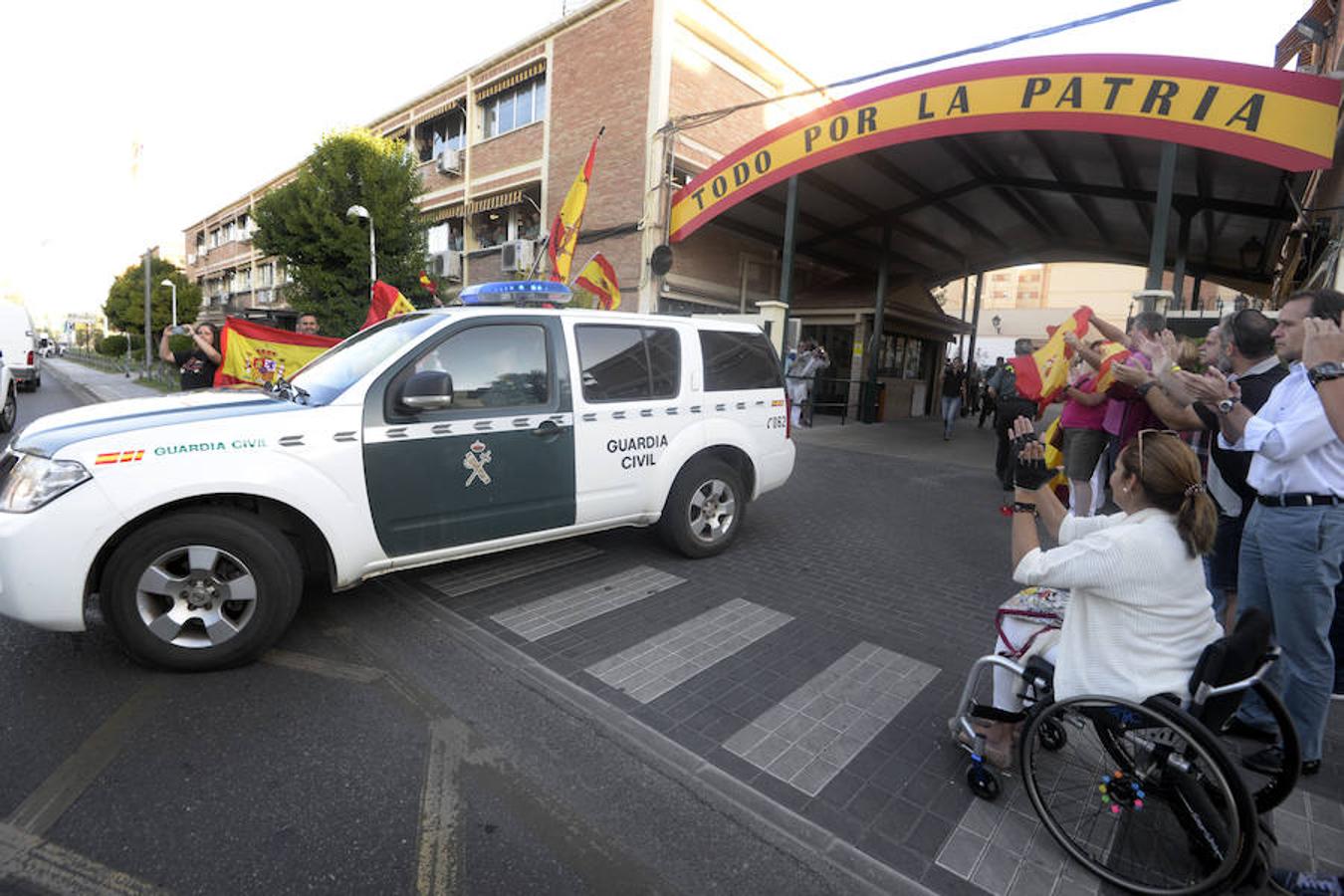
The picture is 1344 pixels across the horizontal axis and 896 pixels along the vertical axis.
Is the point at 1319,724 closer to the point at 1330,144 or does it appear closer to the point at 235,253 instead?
the point at 1330,144

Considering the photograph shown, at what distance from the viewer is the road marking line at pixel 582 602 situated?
3961mm

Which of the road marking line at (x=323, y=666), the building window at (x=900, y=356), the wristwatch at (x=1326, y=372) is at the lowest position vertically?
the road marking line at (x=323, y=666)

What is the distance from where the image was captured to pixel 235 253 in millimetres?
45625

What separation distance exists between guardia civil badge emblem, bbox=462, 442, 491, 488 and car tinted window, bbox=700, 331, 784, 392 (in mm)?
2020

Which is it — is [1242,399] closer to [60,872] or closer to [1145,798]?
[1145,798]

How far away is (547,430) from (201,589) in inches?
79.3

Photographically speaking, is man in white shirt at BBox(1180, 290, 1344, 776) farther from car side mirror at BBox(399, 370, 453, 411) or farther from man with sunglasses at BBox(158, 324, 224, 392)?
man with sunglasses at BBox(158, 324, 224, 392)

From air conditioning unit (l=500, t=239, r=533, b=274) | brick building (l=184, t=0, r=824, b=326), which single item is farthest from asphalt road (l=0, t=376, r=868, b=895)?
air conditioning unit (l=500, t=239, r=533, b=274)

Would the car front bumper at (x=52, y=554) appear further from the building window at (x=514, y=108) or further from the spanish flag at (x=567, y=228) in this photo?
the building window at (x=514, y=108)

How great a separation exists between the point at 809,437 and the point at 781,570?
351 inches

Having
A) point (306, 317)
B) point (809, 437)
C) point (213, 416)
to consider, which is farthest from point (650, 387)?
point (809, 437)

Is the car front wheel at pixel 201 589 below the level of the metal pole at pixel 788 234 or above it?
below

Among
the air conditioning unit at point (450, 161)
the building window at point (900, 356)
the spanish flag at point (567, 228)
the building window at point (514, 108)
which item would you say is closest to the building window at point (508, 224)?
the air conditioning unit at point (450, 161)

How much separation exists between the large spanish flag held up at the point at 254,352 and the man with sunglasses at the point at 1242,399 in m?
7.49
